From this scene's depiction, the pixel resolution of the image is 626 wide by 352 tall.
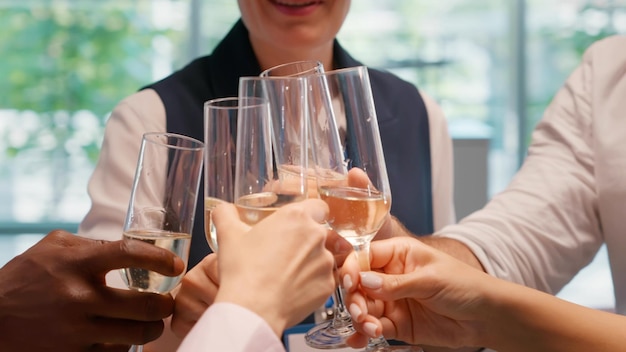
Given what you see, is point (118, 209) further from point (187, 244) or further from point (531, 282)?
point (531, 282)

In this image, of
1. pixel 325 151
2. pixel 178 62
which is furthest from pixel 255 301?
pixel 178 62

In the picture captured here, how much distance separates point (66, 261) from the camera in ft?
4.70

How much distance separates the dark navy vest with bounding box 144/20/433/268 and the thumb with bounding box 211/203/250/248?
4.09ft

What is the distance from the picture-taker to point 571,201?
2262 mm

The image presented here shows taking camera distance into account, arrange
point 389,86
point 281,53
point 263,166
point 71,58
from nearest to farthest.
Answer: point 263,166, point 281,53, point 389,86, point 71,58

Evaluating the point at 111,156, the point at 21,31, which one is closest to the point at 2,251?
the point at 21,31

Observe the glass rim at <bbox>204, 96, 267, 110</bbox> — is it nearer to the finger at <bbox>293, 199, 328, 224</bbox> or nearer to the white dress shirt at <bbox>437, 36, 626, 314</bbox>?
the finger at <bbox>293, 199, 328, 224</bbox>

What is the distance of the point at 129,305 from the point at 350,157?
1.55 ft

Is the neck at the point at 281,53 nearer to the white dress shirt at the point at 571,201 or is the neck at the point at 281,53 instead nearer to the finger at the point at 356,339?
the white dress shirt at the point at 571,201

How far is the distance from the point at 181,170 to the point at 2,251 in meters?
6.13

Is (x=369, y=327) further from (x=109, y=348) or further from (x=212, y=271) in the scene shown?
Answer: (x=109, y=348)

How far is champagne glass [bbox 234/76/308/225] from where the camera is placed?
1294 millimetres

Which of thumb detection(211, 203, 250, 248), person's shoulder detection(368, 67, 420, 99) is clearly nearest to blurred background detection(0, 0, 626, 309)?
person's shoulder detection(368, 67, 420, 99)

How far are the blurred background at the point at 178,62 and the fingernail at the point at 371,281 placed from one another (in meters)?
6.51
